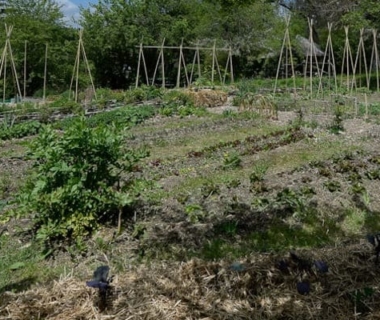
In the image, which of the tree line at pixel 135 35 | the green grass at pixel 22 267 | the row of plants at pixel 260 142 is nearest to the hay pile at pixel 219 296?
the green grass at pixel 22 267

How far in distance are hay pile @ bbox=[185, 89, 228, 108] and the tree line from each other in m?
7.00

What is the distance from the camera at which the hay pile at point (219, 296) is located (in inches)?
83.7

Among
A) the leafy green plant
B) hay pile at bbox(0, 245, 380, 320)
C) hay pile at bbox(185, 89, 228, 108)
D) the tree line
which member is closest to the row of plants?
the leafy green plant

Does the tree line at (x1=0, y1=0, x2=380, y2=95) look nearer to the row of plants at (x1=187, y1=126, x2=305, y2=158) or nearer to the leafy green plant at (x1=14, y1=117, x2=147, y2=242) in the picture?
the row of plants at (x1=187, y1=126, x2=305, y2=158)

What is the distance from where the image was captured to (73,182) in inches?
154

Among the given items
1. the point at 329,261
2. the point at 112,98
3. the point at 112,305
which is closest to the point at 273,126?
the point at 112,98

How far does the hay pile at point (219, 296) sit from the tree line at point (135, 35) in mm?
18506

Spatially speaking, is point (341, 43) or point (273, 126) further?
point (341, 43)

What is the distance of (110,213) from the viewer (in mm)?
4414

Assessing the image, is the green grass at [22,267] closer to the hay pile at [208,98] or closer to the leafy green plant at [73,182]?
the leafy green plant at [73,182]

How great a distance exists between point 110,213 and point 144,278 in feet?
6.41

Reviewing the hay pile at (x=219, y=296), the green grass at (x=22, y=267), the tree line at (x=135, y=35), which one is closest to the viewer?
the hay pile at (x=219, y=296)

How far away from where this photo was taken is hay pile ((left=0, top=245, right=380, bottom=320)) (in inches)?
83.7

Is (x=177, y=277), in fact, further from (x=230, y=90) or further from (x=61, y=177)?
(x=230, y=90)
